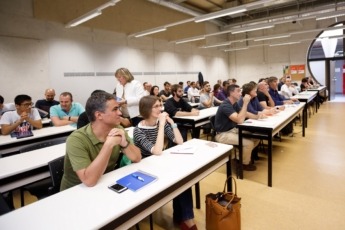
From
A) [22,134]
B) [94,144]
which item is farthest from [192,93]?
[94,144]

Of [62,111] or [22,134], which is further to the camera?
[62,111]

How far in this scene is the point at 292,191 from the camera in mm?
2807

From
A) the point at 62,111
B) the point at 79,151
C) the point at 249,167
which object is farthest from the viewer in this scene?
the point at 62,111

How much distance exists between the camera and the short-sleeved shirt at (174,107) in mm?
4291

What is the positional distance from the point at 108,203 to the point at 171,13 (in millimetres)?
10054

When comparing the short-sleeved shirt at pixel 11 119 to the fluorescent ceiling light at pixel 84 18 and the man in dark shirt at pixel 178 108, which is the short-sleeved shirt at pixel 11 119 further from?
the fluorescent ceiling light at pixel 84 18

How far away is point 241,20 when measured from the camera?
12492mm

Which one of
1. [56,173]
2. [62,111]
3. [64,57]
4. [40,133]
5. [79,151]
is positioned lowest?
[56,173]

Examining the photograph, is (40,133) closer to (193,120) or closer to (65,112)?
(65,112)

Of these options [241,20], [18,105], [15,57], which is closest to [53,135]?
[18,105]

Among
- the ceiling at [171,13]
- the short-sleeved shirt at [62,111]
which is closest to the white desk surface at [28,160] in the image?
the short-sleeved shirt at [62,111]

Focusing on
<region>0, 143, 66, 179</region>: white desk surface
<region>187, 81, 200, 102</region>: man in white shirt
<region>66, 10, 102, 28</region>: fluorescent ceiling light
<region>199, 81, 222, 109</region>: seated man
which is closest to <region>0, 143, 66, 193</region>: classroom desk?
<region>0, 143, 66, 179</region>: white desk surface

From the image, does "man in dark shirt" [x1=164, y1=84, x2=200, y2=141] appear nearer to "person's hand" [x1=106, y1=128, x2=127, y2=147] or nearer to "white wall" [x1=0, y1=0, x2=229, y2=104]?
"person's hand" [x1=106, y1=128, x2=127, y2=147]

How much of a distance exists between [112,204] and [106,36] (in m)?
7.56
